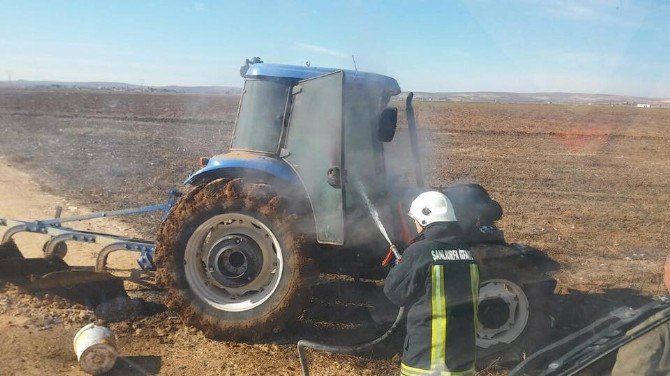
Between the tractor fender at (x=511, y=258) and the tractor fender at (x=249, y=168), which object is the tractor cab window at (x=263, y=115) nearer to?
the tractor fender at (x=249, y=168)

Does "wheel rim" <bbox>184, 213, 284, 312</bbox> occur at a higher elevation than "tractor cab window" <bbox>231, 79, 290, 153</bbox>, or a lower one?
lower

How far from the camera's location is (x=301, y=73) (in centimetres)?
491

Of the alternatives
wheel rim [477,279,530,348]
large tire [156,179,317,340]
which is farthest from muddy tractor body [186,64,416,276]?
wheel rim [477,279,530,348]

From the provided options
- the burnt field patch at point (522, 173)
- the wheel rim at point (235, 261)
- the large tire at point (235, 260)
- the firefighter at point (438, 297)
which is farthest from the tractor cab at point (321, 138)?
the firefighter at point (438, 297)

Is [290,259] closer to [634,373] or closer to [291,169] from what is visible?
[291,169]

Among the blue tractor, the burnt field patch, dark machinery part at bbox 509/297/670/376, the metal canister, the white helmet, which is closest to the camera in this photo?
dark machinery part at bbox 509/297/670/376

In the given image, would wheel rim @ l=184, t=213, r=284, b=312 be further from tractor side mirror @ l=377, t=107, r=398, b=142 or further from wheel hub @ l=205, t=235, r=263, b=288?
tractor side mirror @ l=377, t=107, r=398, b=142

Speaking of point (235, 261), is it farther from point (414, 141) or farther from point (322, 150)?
point (414, 141)

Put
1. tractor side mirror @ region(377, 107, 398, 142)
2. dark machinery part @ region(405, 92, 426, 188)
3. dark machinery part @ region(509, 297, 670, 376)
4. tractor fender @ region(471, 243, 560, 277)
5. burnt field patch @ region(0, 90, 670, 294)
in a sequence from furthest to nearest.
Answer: burnt field patch @ region(0, 90, 670, 294), dark machinery part @ region(405, 92, 426, 188), tractor side mirror @ region(377, 107, 398, 142), tractor fender @ region(471, 243, 560, 277), dark machinery part @ region(509, 297, 670, 376)

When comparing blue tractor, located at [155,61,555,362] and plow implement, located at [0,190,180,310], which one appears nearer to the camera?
blue tractor, located at [155,61,555,362]

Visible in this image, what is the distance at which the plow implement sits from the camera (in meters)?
5.05

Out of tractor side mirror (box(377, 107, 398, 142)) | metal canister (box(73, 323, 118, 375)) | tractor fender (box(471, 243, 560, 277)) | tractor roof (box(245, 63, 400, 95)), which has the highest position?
tractor roof (box(245, 63, 400, 95))

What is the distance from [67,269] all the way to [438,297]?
13.1 feet

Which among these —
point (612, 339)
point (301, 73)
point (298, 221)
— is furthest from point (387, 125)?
point (612, 339)
